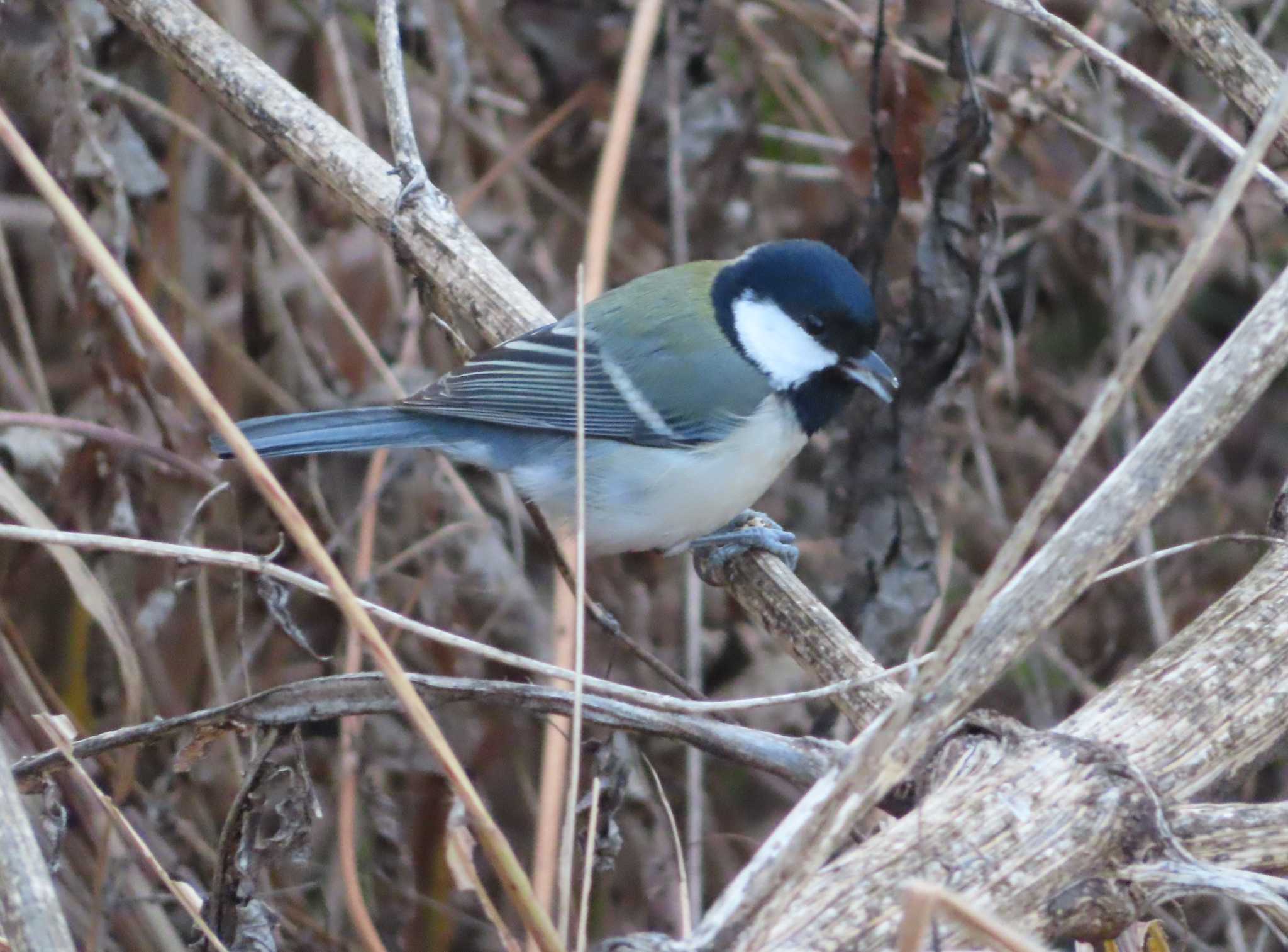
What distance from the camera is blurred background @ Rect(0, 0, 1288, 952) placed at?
2.34 metres

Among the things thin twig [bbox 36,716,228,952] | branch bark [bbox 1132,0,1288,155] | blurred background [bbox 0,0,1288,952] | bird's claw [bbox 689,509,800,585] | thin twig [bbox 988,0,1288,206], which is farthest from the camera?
blurred background [bbox 0,0,1288,952]

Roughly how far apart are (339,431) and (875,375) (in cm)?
95

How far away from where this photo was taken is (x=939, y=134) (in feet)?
7.45

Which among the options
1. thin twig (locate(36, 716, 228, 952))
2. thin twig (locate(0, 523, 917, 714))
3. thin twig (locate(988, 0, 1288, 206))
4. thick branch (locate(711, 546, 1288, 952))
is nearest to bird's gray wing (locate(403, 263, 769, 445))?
thin twig (locate(988, 0, 1288, 206))

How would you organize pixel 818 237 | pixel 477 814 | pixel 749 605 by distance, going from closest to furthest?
pixel 477 814 → pixel 749 605 → pixel 818 237

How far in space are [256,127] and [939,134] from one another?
1.15 m

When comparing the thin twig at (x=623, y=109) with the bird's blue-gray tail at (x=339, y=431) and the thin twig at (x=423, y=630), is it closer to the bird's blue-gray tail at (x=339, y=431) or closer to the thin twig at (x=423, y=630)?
the thin twig at (x=423, y=630)

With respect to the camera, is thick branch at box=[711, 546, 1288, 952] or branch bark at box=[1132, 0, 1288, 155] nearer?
thick branch at box=[711, 546, 1288, 952]

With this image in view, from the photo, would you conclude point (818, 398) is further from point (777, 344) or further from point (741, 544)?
point (741, 544)

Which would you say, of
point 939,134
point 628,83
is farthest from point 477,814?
point 939,134

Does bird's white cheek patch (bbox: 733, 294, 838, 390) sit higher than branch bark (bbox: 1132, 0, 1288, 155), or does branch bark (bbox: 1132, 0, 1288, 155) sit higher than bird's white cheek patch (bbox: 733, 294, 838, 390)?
branch bark (bbox: 1132, 0, 1288, 155)

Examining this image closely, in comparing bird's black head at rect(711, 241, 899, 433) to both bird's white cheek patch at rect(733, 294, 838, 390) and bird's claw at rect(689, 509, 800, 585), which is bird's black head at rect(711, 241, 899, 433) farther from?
bird's claw at rect(689, 509, 800, 585)

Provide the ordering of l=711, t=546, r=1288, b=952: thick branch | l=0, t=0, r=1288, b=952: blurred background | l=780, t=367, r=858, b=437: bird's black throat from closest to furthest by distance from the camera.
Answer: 1. l=711, t=546, r=1288, b=952: thick branch
2. l=0, t=0, r=1288, b=952: blurred background
3. l=780, t=367, r=858, b=437: bird's black throat

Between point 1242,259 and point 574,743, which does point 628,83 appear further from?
point 1242,259
